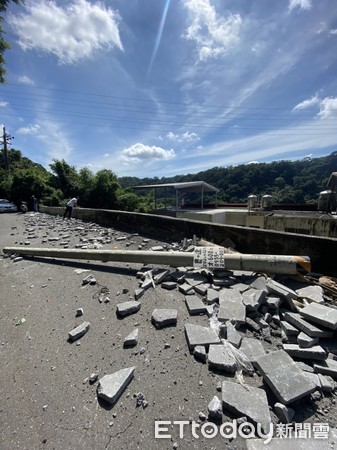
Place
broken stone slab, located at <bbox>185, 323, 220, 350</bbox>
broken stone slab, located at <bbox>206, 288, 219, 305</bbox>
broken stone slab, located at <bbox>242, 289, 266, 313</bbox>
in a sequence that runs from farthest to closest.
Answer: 1. broken stone slab, located at <bbox>206, 288, 219, 305</bbox>
2. broken stone slab, located at <bbox>242, 289, 266, 313</bbox>
3. broken stone slab, located at <bbox>185, 323, 220, 350</bbox>

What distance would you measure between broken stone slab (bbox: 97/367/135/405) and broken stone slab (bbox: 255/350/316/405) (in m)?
1.16

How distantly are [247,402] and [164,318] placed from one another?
44.7 inches

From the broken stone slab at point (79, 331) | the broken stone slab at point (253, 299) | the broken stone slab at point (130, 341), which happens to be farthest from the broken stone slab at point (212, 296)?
the broken stone slab at point (79, 331)

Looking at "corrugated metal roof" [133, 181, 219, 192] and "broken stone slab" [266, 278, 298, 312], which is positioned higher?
"corrugated metal roof" [133, 181, 219, 192]

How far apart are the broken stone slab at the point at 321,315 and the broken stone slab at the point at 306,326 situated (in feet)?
0.20

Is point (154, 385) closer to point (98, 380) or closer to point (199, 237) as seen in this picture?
point (98, 380)

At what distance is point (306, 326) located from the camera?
2.28m

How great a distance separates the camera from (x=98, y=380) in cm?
186

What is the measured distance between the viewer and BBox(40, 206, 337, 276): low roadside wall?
146 inches

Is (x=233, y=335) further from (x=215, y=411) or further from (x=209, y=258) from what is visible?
(x=209, y=258)

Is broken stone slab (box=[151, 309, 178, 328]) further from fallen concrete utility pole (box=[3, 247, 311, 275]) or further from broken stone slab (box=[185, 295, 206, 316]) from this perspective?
fallen concrete utility pole (box=[3, 247, 311, 275])

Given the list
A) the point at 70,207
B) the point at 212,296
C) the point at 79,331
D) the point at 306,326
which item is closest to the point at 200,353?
the point at 212,296

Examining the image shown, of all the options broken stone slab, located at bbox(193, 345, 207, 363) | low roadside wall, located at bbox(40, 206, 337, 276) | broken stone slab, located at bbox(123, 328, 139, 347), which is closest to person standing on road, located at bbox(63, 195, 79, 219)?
low roadside wall, located at bbox(40, 206, 337, 276)

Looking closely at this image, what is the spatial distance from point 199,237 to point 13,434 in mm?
4627
